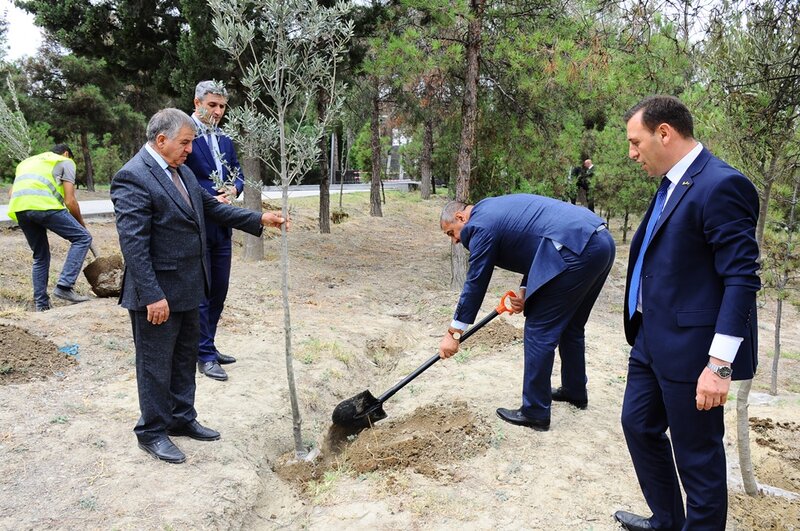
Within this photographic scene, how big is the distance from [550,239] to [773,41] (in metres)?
1.72

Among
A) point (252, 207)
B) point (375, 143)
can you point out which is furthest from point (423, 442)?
point (375, 143)

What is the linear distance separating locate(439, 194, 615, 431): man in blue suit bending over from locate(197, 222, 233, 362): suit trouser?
70.1 inches

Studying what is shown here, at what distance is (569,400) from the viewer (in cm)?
459

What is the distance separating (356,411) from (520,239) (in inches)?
66.9

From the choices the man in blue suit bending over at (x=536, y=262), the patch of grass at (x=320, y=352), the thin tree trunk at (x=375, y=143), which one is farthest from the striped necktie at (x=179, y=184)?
the thin tree trunk at (x=375, y=143)

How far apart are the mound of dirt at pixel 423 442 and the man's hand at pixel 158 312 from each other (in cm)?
154

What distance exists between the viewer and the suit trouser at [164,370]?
10.8ft

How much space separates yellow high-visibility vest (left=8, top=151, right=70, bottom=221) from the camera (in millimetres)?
5934

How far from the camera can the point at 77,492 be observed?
312cm

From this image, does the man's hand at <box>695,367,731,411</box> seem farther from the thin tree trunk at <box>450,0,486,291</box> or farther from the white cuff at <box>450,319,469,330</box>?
the thin tree trunk at <box>450,0,486,291</box>

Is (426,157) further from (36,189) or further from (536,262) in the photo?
(536,262)

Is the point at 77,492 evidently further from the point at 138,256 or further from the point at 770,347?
the point at 770,347

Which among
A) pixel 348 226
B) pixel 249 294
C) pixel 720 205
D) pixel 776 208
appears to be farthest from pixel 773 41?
pixel 348 226

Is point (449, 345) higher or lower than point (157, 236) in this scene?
lower
